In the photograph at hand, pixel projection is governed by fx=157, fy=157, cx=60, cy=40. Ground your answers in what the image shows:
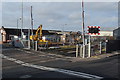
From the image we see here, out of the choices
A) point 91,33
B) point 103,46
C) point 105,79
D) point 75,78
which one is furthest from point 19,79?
point 103,46

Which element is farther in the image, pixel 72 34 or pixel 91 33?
pixel 72 34

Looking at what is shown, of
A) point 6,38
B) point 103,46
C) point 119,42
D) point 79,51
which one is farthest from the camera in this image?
point 6,38

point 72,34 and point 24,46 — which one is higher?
point 72,34

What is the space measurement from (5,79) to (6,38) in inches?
2116

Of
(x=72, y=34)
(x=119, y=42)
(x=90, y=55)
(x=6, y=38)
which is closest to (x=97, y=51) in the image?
(x=90, y=55)

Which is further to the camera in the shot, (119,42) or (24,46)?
(24,46)

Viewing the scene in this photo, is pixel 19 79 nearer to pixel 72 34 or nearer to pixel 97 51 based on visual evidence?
pixel 97 51

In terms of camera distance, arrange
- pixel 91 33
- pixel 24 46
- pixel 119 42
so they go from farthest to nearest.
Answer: pixel 24 46, pixel 119 42, pixel 91 33

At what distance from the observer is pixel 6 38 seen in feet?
190

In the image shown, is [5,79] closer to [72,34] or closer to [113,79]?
[113,79]

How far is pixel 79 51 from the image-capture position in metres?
17.5

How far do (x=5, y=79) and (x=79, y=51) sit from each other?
11.4 m

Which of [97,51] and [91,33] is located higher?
[91,33]

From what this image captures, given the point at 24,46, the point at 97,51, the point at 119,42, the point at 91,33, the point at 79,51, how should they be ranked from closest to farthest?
1. the point at 91,33
2. the point at 79,51
3. the point at 97,51
4. the point at 119,42
5. the point at 24,46
